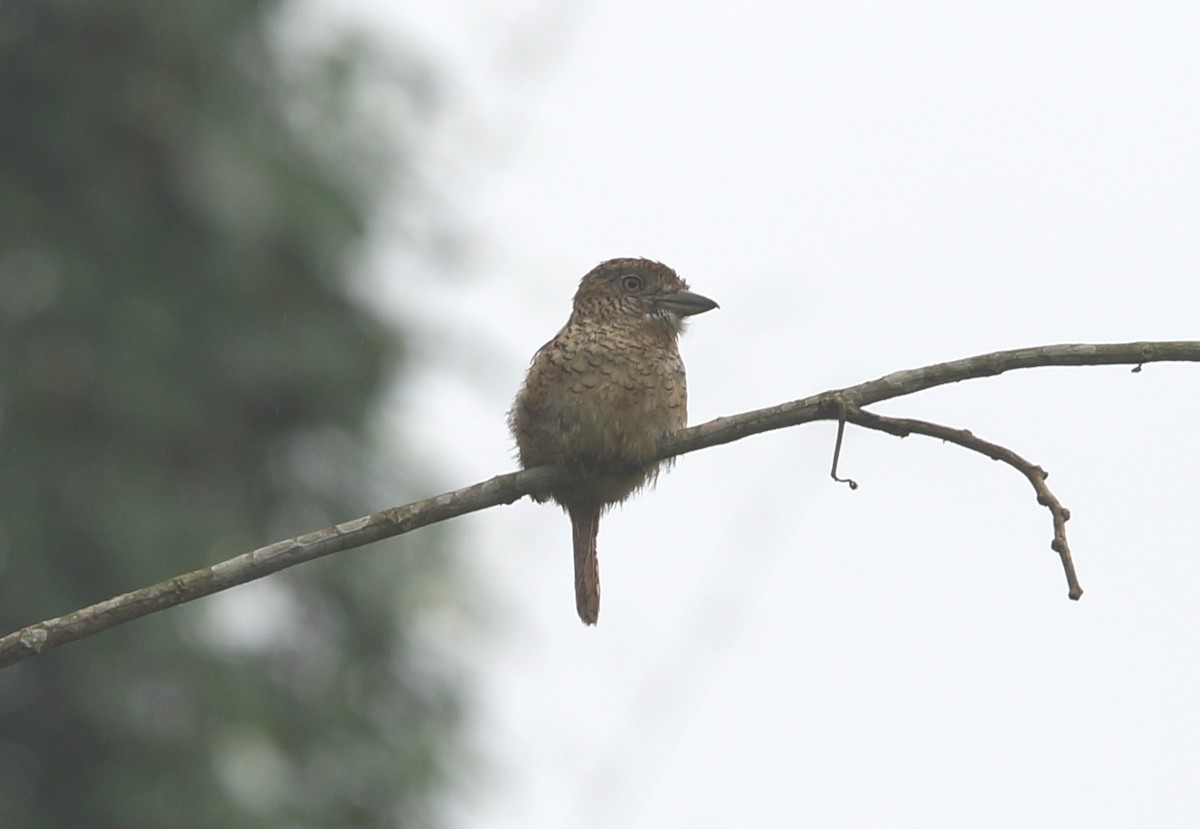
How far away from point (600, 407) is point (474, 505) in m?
0.77

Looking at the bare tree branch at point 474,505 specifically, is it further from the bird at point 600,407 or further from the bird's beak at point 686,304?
the bird's beak at point 686,304

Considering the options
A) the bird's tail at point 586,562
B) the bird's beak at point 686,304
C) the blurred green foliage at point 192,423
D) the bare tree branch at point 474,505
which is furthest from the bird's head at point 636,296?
the blurred green foliage at point 192,423

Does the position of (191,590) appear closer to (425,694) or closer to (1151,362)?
(1151,362)

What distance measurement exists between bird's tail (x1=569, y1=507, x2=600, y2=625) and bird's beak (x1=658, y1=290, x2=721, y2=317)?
0.59 metres

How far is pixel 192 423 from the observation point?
6426 millimetres

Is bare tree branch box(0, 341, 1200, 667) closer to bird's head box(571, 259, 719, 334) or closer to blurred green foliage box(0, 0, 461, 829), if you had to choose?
bird's head box(571, 259, 719, 334)

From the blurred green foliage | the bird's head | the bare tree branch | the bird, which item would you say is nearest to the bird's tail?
the bird

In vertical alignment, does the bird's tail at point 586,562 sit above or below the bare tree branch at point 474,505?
above

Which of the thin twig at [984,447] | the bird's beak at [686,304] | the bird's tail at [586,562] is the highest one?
the bird's beak at [686,304]

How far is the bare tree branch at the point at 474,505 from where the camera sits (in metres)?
2.44

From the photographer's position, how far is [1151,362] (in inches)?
102

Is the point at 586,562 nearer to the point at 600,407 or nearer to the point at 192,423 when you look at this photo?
the point at 600,407

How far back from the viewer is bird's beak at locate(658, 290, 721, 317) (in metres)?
4.04

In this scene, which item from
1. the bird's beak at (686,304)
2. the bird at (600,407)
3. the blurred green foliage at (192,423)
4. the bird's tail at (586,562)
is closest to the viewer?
the bird at (600,407)
